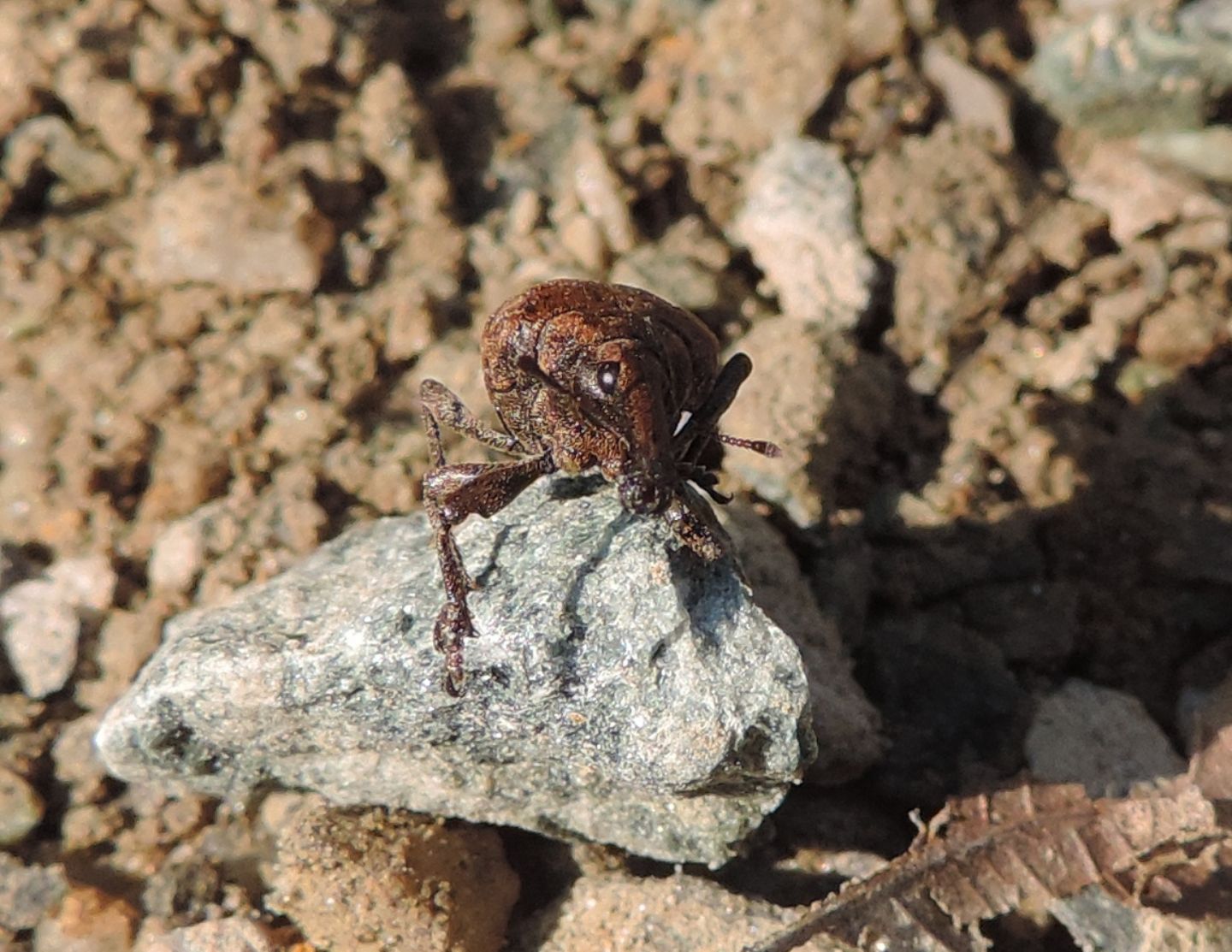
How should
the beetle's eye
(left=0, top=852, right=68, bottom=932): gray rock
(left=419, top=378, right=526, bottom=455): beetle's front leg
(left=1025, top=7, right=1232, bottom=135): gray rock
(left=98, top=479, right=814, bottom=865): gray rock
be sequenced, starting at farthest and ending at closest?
(left=1025, top=7, right=1232, bottom=135): gray rock → (left=419, top=378, right=526, bottom=455): beetle's front leg → (left=0, top=852, right=68, bottom=932): gray rock → the beetle's eye → (left=98, top=479, right=814, bottom=865): gray rock

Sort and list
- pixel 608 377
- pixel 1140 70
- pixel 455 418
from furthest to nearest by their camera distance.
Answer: pixel 1140 70 → pixel 455 418 → pixel 608 377

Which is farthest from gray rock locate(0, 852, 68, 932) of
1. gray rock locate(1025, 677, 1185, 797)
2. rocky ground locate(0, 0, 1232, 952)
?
gray rock locate(1025, 677, 1185, 797)

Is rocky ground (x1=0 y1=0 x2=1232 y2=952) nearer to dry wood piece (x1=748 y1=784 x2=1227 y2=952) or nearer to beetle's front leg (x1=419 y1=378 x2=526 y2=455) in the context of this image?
dry wood piece (x1=748 y1=784 x2=1227 y2=952)

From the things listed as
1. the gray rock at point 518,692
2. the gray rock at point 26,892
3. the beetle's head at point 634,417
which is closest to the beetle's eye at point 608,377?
the beetle's head at point 634,417

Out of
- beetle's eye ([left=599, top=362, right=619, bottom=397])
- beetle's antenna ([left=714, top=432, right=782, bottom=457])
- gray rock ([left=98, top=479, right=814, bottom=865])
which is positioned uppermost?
beetle's eye ([left=599, top=362, right=619, bottom=397])

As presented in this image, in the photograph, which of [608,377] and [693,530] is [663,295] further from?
[693,530]

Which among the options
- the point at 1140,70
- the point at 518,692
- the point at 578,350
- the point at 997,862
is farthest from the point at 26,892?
the point at 1140,70
